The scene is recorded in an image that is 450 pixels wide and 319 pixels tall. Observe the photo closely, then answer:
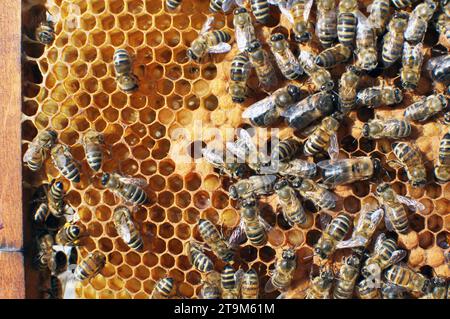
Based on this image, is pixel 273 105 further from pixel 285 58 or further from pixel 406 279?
pixel 406 279

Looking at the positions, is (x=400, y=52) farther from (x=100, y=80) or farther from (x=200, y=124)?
(x=100, y=80)

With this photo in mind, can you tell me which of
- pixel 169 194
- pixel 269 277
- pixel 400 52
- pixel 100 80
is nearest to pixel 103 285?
pixel 169 194

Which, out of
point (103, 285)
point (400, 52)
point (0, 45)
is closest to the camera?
point (400, 52)

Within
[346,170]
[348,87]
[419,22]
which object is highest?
[419,22]

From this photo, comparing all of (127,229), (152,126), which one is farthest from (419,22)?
(127,229)

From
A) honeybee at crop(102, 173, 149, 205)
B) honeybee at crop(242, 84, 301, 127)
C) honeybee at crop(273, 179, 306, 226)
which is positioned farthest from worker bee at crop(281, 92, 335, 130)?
honeybee at crop(102, 173, 149, 205)

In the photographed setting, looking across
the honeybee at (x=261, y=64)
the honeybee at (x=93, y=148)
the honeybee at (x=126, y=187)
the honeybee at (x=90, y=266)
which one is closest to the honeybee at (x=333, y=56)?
the honeybee at (x=261, y=64)
